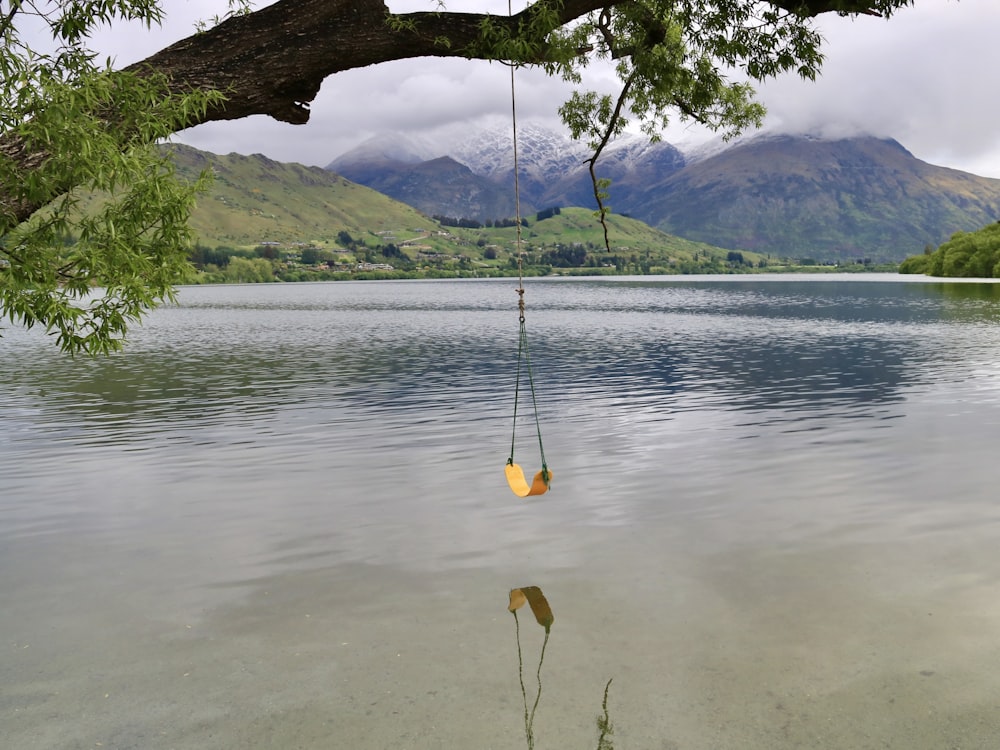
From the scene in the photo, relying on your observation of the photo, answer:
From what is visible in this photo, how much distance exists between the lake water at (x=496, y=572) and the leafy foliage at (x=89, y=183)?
13.6ft

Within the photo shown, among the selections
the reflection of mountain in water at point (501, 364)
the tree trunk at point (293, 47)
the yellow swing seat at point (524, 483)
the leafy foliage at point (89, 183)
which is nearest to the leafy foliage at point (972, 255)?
the reflection of mountain in water at point (501, 364)

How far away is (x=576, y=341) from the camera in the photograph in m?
61.8

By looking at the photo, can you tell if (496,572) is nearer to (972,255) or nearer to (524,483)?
(524,483)

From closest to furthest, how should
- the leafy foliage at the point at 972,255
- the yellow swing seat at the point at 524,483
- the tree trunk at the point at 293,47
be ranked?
the tree trunk at the point at 293,47
the yellow swing seat at the point at 524,483
the leafy foliage at the point at 972,255

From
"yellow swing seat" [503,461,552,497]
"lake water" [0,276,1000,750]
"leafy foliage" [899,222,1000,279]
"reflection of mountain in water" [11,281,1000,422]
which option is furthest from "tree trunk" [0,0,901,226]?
"leafy foliage" [899,222,1000,279]

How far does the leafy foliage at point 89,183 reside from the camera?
28.3 ft

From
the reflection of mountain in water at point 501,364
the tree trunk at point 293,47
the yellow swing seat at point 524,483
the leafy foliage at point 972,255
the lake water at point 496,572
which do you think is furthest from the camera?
the leafy foliage at point 972,255

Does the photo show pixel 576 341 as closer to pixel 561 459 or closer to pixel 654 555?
pixel 561 459

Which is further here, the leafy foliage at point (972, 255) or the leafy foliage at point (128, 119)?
the leafy foliage at point (972, 255)

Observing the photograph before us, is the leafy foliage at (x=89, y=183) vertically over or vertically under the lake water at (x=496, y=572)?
over

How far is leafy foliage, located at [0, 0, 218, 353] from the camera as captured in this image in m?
8.63

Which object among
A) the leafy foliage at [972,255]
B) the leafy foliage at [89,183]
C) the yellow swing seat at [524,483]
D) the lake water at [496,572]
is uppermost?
the leafy foliage at [972,255]

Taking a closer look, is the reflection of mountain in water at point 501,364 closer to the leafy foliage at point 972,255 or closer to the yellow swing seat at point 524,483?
the yellow swing seat at point 524,483

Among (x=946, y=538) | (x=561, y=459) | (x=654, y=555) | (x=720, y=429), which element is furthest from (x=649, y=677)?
(x=720, y=429)
